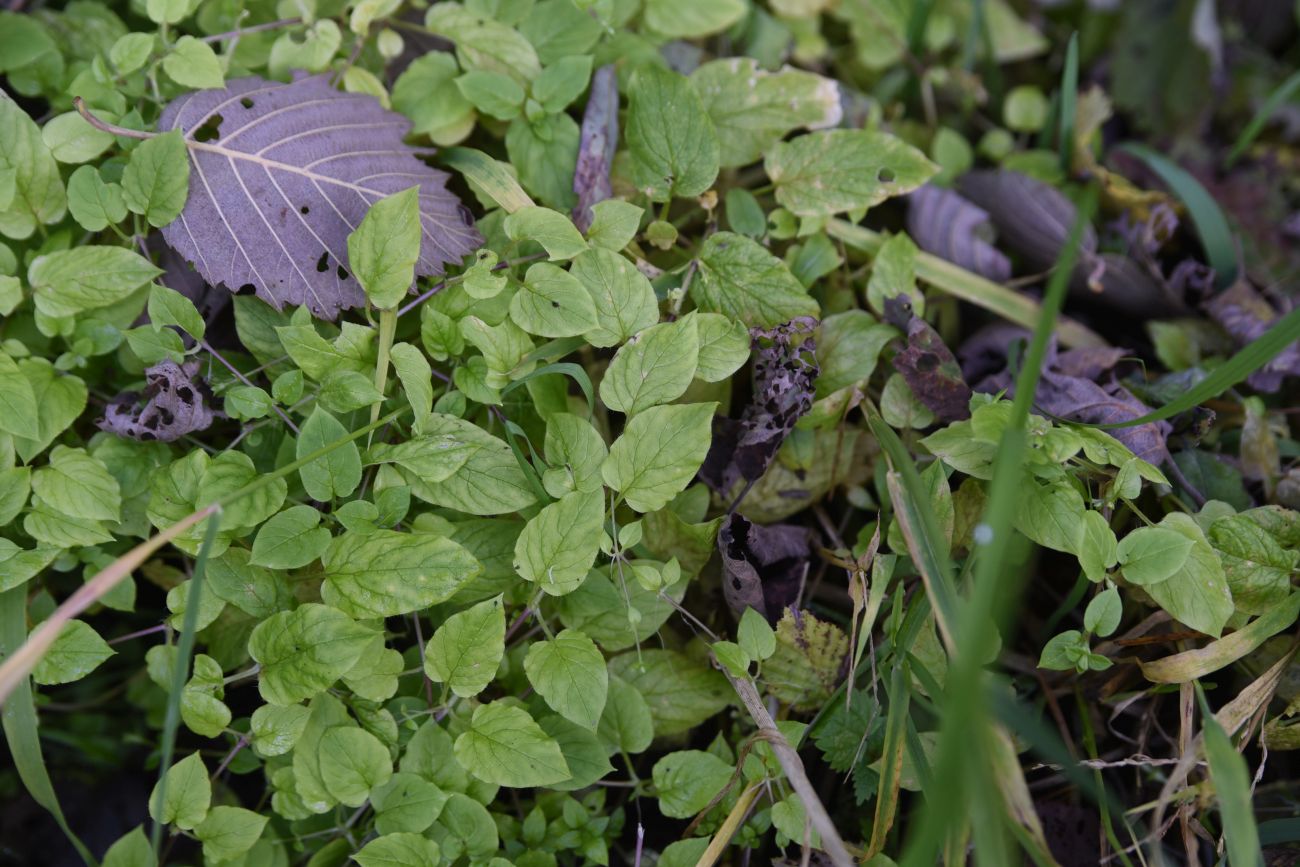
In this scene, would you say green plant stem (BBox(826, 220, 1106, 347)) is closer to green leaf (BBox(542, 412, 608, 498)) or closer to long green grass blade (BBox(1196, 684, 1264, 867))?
green leaf (BBox(542, 412, 608, 498))

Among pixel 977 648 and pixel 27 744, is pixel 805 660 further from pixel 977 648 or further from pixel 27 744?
pixel 27 744

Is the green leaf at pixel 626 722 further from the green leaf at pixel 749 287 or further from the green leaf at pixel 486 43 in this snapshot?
the green leaf at pixel 486 43

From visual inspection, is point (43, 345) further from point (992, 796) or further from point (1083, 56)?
point (1083, 56)

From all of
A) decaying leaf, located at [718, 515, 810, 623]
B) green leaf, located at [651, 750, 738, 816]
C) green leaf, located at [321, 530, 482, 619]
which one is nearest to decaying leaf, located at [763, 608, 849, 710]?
decaying leaf, located at [718, 515, 810, 623]

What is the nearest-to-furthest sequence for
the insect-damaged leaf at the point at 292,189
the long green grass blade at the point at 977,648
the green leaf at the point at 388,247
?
the long green grass blade at the point at 977,648, the green leaf at the point at 388,247, the insect-damaged leaf at the point at 292,189

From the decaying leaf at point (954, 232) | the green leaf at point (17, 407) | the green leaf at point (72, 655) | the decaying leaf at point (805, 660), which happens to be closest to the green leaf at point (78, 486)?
the green leaf at point (17, 407)

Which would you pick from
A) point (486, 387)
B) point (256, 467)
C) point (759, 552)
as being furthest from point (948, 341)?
point (256, 467)
